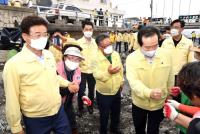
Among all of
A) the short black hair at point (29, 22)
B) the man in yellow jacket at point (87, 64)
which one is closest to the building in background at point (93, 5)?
the man in yellow jacket at point (87, 64)

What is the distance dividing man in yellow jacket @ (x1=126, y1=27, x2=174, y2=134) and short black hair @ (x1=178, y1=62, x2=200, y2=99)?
123 centimetres

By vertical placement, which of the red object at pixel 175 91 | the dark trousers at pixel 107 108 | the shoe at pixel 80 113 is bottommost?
the shoe at pixel 80 113

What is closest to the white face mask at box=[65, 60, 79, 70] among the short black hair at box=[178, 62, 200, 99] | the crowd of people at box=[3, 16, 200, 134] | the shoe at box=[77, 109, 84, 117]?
the crowd of people at box=[3, 16, 200, 134]

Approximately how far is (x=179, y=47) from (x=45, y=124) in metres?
3.30

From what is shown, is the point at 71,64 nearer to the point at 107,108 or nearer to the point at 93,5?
the point at 107,108

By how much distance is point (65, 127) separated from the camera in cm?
304

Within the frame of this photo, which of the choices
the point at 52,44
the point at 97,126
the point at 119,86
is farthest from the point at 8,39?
the point at 119,86

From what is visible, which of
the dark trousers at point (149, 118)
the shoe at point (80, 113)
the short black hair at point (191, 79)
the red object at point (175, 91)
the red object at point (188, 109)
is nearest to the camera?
the short black hair at point (191, 79)

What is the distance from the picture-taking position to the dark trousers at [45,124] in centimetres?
279

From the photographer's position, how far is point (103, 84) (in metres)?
4.05

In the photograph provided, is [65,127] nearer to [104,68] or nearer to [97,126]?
[104,68]

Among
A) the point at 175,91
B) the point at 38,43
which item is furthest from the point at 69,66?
the point at 175,91

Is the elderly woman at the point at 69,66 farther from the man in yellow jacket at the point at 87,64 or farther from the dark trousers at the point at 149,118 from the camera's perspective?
the man in yellow jacket at the point at 87,64

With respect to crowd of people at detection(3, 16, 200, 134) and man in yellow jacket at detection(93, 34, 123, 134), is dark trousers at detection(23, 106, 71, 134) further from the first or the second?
man in yellow jacket at detection(93, 34, 123, 134)
